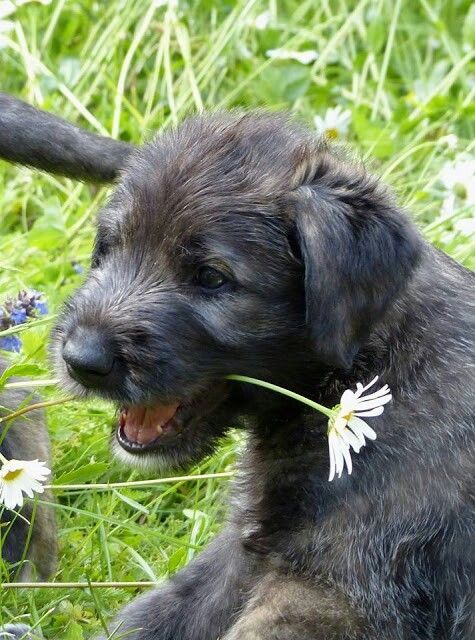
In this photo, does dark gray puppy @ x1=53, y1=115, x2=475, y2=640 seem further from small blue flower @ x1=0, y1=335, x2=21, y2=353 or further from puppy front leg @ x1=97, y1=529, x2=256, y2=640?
small blue flower @ x1=0, y1=335, x2=21, y2=353

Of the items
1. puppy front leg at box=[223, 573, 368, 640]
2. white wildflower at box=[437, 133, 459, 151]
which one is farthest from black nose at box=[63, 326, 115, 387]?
white wildflower at box=[437, 133, 459, 151]

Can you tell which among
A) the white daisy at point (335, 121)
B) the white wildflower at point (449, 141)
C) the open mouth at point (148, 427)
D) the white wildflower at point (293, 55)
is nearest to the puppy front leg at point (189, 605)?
the open mouth at point (148, 427)

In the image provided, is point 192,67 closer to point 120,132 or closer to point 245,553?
point 120,132

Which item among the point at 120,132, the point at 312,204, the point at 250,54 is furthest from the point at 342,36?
the point at 312,204

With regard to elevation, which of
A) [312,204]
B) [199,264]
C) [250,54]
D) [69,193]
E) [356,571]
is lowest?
[69,193]

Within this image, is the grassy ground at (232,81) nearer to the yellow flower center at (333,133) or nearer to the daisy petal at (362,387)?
the yellow flower center at (333,133)
